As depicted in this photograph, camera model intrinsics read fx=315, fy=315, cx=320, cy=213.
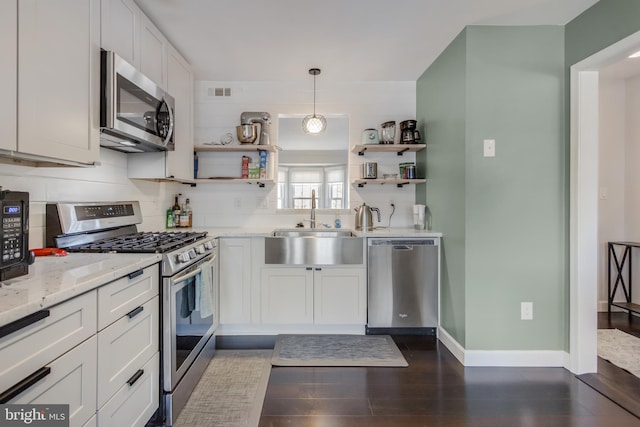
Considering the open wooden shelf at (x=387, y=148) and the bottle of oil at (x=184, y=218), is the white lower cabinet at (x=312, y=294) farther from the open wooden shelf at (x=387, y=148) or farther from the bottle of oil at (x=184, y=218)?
the open wooden shelf at (x=387, y=148)

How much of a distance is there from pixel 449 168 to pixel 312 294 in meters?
1.57

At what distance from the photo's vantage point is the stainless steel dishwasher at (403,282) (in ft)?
9.05

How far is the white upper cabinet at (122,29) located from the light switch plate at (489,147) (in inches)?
96.1

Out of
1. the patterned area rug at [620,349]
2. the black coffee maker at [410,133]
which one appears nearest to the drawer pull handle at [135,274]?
the black coffee maker at [410,133]

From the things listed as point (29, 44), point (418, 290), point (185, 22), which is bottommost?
point (418, 290)

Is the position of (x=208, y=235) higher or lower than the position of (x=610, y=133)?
lower

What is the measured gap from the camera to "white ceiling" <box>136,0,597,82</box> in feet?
6.76

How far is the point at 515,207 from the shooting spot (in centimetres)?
229

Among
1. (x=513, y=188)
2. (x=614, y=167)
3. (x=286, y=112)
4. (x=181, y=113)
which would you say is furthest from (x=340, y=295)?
(x=614, y=167)

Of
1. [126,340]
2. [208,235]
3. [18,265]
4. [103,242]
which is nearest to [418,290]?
[208,235]

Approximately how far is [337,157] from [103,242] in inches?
90.7

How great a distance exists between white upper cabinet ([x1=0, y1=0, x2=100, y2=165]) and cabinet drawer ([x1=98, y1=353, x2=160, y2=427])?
3.44 feet

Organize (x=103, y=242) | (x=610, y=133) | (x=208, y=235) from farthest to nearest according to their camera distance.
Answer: (x=610, y=133)
(x=208, y=235)
(x=103, y=242)

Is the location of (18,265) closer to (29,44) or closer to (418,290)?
(29,44)
